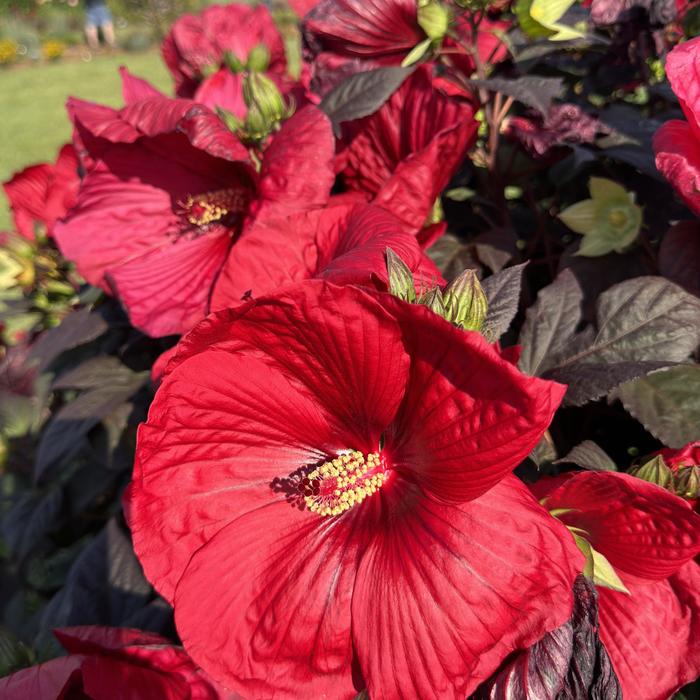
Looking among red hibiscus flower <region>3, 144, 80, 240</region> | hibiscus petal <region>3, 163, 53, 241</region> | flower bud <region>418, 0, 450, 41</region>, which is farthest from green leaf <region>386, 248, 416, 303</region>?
hibiscus petal <region>3, 163, 53, 241</region>

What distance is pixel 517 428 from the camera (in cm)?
47

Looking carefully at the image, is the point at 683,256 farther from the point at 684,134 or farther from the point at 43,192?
the point at 43,192

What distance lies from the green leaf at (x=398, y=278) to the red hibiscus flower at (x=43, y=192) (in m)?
0.91

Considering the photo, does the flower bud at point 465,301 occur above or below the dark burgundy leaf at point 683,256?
above

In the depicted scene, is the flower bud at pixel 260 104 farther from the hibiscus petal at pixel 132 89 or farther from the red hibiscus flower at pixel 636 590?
the red hibiscus flower at pixel 636 590

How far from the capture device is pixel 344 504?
62 cm

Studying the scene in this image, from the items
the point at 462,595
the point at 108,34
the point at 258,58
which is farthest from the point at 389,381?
the point at 108,34

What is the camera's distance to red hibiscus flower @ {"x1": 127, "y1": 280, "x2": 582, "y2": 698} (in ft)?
1.68

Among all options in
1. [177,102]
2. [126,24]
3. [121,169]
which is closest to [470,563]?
[177,102]

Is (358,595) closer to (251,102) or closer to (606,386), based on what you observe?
(606,386)

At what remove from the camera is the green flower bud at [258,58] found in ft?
4.03

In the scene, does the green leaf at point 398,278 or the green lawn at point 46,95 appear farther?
the green lawn at point 46,95

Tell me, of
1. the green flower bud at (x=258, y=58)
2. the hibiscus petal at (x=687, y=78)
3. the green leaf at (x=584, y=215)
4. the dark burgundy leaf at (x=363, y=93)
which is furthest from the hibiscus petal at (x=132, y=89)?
the hibiscus petal at (x=687, y=78)

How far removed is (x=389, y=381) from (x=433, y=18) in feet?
1.69
